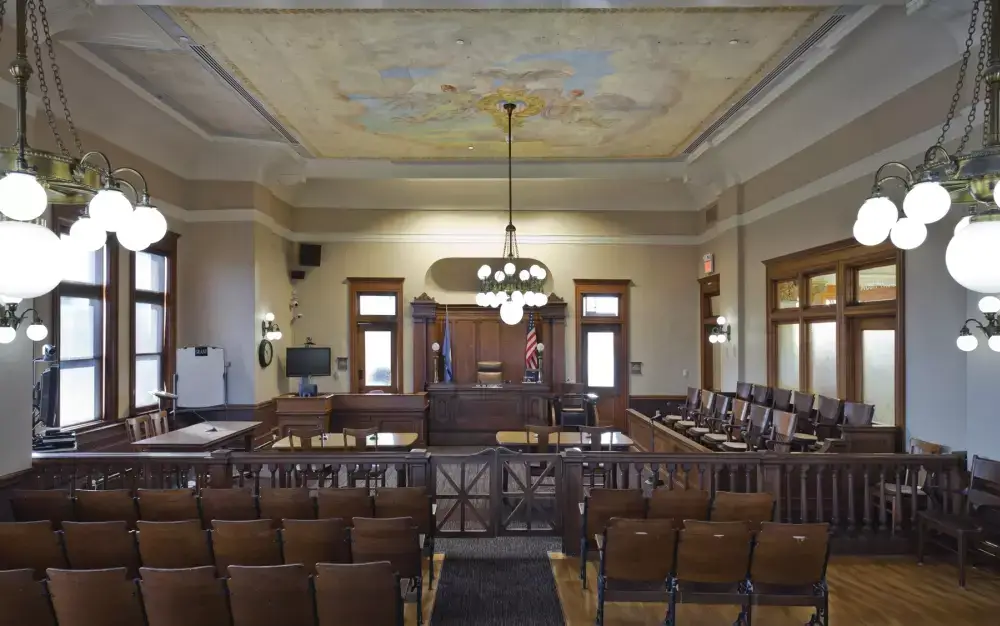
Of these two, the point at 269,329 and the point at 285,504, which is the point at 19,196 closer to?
the point at 285,504

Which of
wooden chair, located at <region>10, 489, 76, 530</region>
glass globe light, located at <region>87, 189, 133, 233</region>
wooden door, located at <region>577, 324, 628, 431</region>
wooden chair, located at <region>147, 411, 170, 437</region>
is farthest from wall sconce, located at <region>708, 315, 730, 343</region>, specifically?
glass globe light, located at <region>87, 189, 133, 233</region>

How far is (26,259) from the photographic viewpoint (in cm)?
229

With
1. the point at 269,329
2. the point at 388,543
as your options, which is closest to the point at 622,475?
the point at 388,543

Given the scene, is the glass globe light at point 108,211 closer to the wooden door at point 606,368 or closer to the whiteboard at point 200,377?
the whiteboard at point 200,377

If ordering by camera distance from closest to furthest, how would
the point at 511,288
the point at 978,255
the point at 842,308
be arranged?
the point at 978,255, the point at 842,308, the point at 511,288

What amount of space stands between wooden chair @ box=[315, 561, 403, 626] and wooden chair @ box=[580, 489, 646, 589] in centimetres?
173

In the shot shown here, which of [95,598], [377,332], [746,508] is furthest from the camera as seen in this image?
[377,332]

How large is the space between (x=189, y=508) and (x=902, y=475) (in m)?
5.52

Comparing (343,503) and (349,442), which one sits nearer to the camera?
(343,503)

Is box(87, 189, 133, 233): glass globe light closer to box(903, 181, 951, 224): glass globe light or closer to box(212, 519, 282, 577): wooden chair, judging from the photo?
box(212, 519, 282, 577): wooden chair

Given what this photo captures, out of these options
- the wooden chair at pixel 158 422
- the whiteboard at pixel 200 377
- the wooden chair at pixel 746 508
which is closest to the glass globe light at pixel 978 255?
the wooden chair at pixel 746 508

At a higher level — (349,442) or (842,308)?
(842,308)

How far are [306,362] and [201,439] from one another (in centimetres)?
406

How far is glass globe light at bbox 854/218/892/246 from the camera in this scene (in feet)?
9.31
